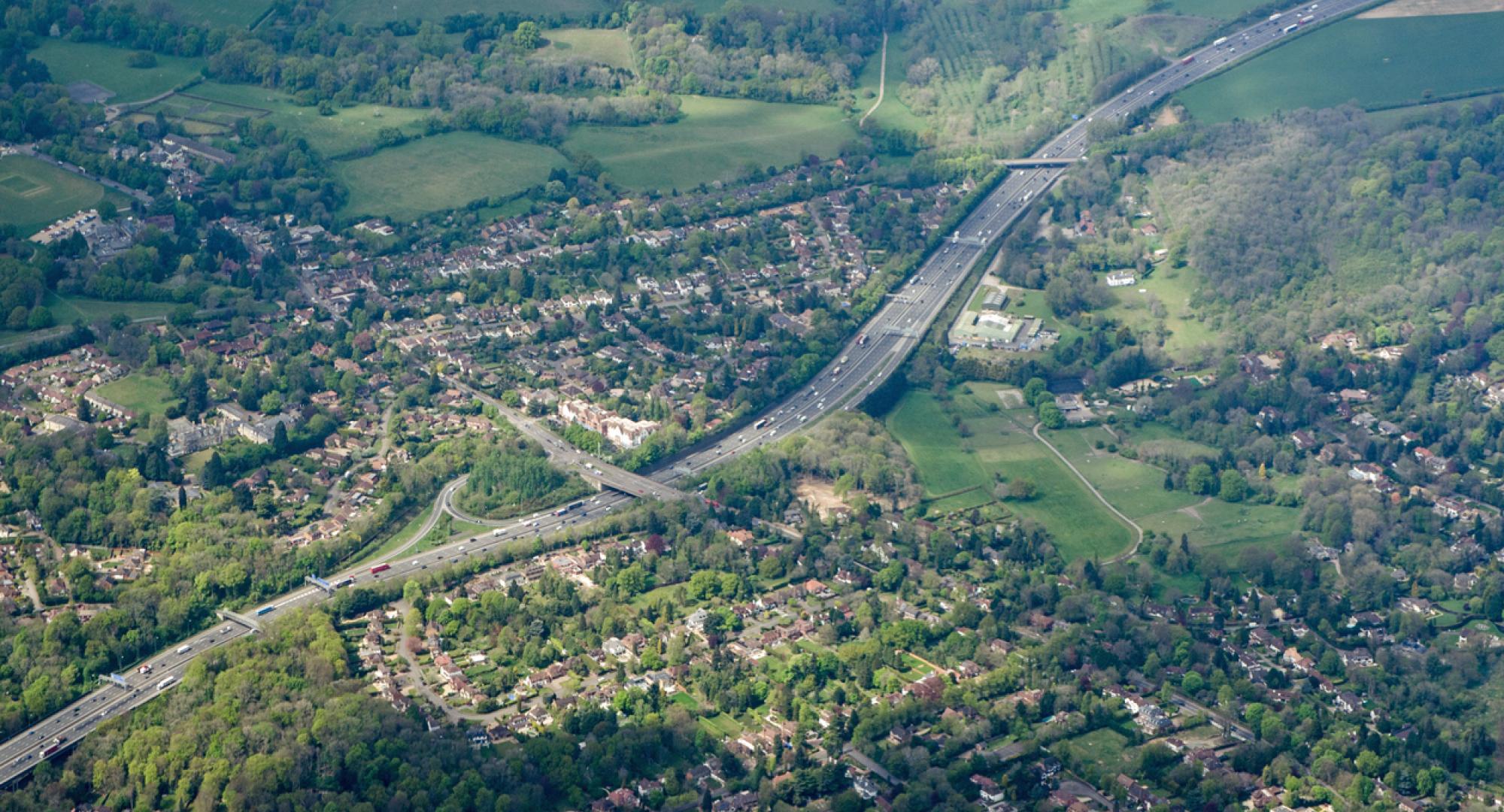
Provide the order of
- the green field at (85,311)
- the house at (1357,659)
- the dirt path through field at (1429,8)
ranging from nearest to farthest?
the house at (1357,659) < the green field at (85,311) < the dirt path through field at (1429,8)

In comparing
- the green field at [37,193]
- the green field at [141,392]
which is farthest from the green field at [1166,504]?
the green field at [37,193]

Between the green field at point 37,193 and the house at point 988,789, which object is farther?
the green field at point 37,193

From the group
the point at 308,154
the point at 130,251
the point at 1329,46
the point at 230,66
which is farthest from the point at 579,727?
the point at 1329,46

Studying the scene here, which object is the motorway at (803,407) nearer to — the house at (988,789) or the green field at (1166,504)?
the green field at (1166,504)

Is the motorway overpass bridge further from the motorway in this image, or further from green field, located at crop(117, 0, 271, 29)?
green field, located at crop(117, 0, 271, 29)

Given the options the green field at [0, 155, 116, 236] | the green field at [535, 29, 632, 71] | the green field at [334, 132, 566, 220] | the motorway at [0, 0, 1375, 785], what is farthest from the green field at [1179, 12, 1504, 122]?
the green field at [0, 155, 116, 236]

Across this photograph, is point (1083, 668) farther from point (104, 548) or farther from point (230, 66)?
point (230, 66)
